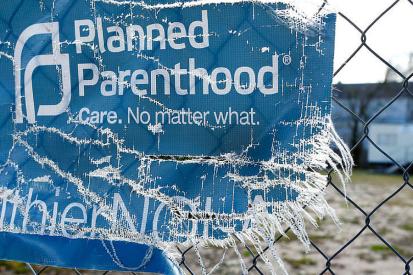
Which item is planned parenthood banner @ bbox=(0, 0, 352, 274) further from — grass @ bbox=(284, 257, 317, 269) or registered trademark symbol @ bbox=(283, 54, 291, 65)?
grass @ bbox=(284, 257, 317, 269)

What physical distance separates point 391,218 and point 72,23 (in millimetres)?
5569

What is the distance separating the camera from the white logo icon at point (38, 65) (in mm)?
Answer: 1021

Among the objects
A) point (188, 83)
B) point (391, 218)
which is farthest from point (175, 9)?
point (391, 218)

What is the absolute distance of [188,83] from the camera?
94 centimetres

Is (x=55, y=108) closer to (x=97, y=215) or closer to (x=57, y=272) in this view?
(x=97, y=215)

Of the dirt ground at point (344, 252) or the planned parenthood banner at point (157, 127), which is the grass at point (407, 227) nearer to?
the dirt ground at point (344, 252)

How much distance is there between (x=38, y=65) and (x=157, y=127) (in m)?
0.31

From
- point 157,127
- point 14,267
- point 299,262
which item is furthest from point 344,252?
point 157,127

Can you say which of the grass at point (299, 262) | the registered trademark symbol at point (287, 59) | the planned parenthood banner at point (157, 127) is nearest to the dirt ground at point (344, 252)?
the grass at point (299, 262)

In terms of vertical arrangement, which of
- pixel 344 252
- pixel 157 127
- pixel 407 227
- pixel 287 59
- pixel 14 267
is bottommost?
pixel 407 227

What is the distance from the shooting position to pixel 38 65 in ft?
3.43

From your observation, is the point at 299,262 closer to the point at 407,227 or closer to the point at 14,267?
the point at 14,267

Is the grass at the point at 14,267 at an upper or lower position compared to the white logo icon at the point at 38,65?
lower

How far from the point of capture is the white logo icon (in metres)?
1.02
